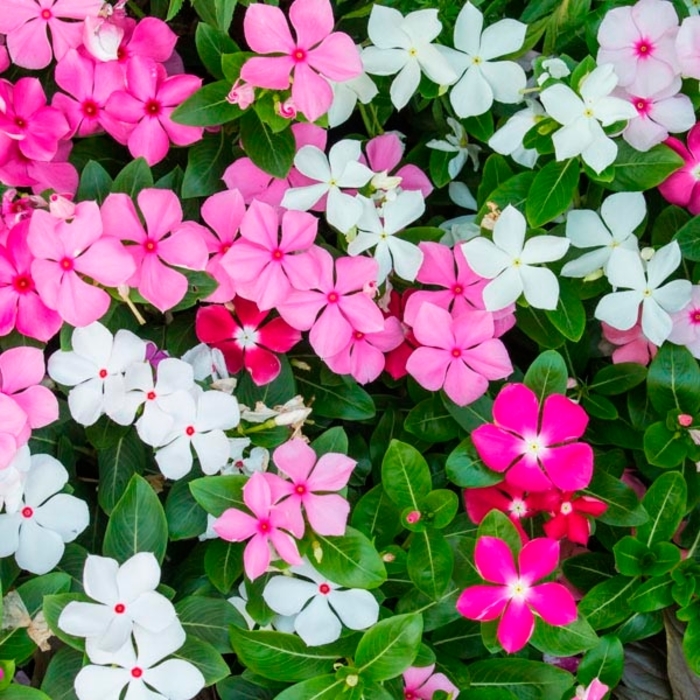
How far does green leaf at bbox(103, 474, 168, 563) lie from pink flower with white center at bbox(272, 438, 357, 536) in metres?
0.14

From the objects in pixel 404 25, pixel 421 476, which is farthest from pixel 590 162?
pixel 421 476

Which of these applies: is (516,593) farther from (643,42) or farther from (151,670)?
(643,42)

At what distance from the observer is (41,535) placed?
1.12 m

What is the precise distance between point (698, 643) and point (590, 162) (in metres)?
0.57

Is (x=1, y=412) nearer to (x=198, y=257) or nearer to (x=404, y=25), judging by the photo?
(x=198, y=257)

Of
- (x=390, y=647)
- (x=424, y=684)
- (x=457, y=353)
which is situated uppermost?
(x=457, y=353)

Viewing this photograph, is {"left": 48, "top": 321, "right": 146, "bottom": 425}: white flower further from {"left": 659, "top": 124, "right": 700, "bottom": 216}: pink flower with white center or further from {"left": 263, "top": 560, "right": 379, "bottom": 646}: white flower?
{"left": 659, "top": 124, "right": 700, "bottom": 216}: pink flower with white center

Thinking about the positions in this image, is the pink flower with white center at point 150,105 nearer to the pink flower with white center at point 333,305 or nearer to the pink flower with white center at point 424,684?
the pink flower with white center at point 333,305

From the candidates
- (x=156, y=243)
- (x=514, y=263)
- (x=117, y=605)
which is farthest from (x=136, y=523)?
(x=514, y=263)

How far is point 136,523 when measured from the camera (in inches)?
43.7

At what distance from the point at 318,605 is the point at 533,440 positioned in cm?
30

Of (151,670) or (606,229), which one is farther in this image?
(606,229)

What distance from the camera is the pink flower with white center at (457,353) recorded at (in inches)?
45.6

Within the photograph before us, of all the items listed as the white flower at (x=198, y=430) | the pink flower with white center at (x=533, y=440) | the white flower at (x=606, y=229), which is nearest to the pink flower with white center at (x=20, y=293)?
the white flower at (x=198, y=430)
